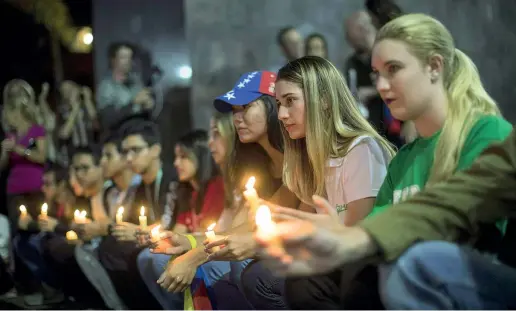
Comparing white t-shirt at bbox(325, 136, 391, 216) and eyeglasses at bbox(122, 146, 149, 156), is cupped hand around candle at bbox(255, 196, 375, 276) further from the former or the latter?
eyeglasses at bbox(122, 146, 149, 156)

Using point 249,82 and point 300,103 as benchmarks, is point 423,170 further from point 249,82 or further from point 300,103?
point 249,82

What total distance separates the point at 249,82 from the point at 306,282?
53.1 inches

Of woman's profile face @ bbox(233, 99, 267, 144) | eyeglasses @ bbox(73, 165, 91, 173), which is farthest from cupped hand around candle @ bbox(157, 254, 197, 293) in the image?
eyeglasses @ bbox(73, 165, 91, 173)

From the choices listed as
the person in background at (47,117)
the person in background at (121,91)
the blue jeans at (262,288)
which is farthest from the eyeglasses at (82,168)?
the blue jeans at (262,288)

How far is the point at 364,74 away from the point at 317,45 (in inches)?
22.6

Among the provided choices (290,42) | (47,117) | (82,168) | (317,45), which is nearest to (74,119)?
(47,117)

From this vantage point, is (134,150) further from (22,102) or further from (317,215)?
(317,215)

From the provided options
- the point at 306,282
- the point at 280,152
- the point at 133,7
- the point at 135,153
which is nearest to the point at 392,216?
the point at 306,282

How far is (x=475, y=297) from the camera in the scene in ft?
4.35

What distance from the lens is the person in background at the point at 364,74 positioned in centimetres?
365

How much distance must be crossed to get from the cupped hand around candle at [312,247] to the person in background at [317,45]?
11.2 feet

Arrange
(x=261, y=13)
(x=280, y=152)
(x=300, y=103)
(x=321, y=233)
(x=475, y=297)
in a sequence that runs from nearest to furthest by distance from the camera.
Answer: (x=321, y=233) → (x=475, y=297) → (x=300, y=103) → (x=280, y=152) → (x=261, y=13)

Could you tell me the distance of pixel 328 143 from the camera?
2229mm

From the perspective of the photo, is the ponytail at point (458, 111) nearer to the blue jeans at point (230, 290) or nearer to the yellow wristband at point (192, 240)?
the blue jeans at point (230, 290)
